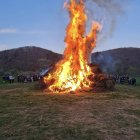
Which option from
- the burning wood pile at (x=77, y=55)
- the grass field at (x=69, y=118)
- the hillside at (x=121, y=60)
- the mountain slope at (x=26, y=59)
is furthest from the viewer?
the mountain slope at (x=26, y=59)

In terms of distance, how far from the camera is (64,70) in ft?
116

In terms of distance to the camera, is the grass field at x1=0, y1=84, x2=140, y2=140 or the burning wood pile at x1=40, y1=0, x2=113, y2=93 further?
the burning wood pile at x1=40, y1=0, x2=113, y2=93

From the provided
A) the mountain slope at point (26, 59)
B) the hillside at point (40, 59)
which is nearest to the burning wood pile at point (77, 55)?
the hillside at point (40, 59)

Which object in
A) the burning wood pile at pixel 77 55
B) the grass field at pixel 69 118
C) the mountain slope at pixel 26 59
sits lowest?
the grass field at pixel 69 118

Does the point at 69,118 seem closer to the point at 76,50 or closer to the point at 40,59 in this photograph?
the point at 76,50

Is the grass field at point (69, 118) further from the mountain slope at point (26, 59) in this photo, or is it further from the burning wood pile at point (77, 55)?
the mountain slope at point (26, 59)

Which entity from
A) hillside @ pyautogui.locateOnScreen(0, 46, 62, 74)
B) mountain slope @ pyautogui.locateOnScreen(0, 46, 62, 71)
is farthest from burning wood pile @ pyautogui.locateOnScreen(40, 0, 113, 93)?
mountain slope @ pyautogui.locateOnScreen(0, 46, 62, 71)

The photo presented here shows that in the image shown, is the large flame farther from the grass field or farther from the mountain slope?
the mountain slope

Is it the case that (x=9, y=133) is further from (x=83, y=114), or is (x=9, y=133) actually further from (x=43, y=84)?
(x=43, y=84)

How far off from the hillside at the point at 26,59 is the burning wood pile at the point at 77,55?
227ft

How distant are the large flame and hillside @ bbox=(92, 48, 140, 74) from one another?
5235 cm

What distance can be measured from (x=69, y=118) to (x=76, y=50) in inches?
637

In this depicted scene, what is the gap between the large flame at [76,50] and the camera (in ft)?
114

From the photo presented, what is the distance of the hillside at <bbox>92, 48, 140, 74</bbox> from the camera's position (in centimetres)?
9831
